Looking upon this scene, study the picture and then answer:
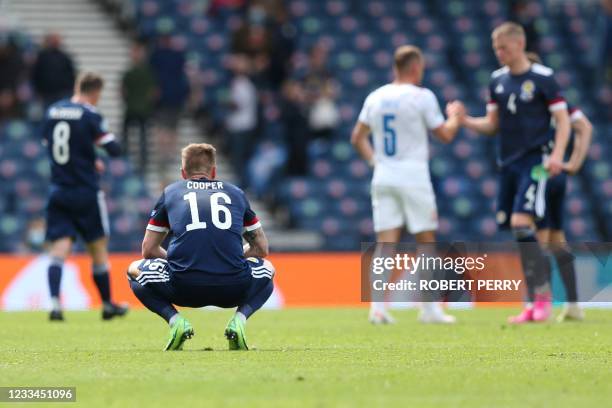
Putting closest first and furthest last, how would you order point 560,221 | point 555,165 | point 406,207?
1. point 555,165
2. point 406,207
3. point 560,221

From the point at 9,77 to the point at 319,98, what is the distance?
15.5ft

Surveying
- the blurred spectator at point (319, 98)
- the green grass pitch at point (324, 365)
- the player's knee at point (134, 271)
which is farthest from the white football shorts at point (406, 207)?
the blurred spectator at point (319, 98)

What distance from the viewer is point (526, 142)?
1239 centimetres

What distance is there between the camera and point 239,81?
21.1 meters

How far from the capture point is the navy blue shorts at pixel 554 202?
492 inches

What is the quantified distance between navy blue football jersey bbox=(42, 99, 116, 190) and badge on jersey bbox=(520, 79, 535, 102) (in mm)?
3888

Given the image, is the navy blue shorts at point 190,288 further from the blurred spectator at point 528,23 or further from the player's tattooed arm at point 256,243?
the blurred spectator at point 528,23

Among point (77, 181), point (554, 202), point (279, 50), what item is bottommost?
point (554, 202)

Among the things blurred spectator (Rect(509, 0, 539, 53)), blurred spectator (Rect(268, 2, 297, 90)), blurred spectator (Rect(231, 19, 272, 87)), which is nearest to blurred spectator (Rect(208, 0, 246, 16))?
blurred spectator (Rect(268, 2, 297, 90))

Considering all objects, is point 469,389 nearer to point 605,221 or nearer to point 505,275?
point 505,275

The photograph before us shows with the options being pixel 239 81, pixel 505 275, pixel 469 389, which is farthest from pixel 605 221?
pixel 469 389

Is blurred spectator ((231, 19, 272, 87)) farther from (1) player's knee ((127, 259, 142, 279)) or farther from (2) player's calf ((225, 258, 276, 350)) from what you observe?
(1) player's knee ((127, 259, 142, 279))

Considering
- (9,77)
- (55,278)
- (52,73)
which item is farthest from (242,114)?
(55,278)

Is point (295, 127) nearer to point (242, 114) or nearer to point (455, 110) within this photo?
point (242, 114)
